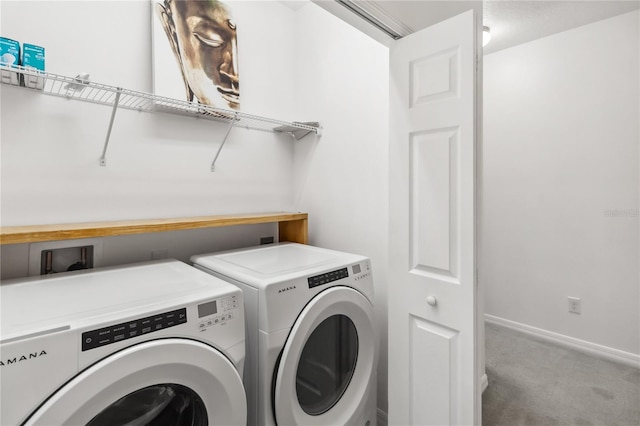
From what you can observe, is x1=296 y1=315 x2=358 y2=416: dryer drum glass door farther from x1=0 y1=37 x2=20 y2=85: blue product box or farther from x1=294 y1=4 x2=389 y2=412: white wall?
x1=0 y1=37 x2=20 y2=85: blue product box

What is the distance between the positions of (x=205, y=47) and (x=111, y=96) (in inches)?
24.1

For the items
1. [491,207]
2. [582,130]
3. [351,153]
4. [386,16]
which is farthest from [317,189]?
[582,130]

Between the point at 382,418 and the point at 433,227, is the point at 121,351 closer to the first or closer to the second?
the point at 433,227

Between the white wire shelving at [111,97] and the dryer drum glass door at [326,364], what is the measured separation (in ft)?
3.83

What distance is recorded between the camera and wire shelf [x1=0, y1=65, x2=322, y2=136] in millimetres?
1149

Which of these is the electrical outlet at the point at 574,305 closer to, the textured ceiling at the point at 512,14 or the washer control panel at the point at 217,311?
the textured ceiling at the point at 512,14

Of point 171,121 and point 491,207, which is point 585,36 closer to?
point 491,207

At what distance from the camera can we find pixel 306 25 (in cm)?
221

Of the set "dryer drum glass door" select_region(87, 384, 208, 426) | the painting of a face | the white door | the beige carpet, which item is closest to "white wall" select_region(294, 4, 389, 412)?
the white door

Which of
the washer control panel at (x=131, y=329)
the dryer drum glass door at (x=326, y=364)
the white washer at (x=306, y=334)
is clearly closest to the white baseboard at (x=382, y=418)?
the white washer at (x=306, y=334)

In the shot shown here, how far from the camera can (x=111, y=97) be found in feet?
4.75

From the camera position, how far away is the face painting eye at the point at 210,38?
1.75m

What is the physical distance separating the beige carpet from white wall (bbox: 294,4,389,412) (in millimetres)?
864

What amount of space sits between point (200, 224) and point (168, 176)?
372 millimetres
